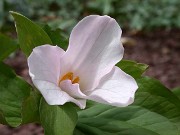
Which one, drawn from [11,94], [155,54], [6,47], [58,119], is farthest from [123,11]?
[58,119]

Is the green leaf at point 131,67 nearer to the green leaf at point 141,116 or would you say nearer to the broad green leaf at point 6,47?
the green leaf at point 141,116

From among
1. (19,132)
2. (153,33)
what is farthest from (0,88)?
(153,33)

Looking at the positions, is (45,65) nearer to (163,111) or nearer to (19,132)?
(163,111)

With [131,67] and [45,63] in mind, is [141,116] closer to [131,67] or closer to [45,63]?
[131,67]

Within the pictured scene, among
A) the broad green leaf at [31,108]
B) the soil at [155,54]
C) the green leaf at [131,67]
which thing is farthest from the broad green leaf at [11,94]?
the soil at [155,54]

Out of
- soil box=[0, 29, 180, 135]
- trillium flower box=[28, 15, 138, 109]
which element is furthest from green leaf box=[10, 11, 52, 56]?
soil box=[0, 29, 180, 135]

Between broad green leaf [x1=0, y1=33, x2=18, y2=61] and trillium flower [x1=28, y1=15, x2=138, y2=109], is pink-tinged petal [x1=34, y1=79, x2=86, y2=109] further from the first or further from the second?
broad green leaf [x1=0, y1=33, x2=18, y2=61]
